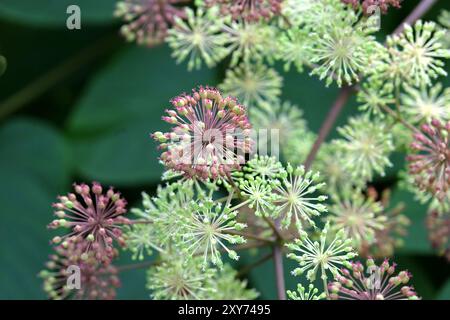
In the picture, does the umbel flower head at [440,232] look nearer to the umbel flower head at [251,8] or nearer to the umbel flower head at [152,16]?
the umbel flower head at [251,8]

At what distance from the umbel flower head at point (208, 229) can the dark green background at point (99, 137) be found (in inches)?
33.3

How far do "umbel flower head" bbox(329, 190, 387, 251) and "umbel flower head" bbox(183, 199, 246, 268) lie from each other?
1.58 ft

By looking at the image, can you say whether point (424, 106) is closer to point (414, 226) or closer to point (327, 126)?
point (327, 126)

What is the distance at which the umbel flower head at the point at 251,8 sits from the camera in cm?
195

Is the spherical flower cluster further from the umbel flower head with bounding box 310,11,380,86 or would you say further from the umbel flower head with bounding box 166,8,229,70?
the umbel flower head with bounding box 166,8,229,70

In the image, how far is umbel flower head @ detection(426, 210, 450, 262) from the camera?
219 cm

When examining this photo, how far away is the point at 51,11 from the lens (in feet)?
9.60

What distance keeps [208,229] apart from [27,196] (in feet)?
4.70

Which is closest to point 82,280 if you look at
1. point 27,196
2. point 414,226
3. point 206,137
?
point 206,137

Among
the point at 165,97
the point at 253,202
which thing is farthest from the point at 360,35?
the point at 165,97

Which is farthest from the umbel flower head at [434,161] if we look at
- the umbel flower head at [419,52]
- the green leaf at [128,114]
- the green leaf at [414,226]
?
the green leaf at [128,114]

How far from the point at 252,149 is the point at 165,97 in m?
1.40
